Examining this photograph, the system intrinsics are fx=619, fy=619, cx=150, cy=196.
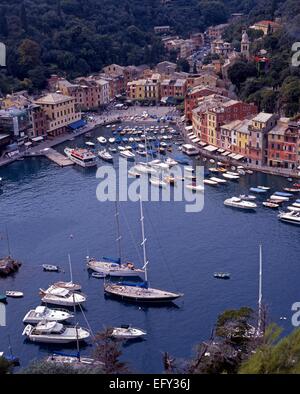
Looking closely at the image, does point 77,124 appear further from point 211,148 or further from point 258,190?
point 258,190

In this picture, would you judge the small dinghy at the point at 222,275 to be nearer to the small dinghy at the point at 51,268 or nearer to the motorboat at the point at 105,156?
the small dinghy at the point at 51,268

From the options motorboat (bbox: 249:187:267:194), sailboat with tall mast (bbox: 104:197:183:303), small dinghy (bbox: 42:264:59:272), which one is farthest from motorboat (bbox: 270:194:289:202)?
small dinghy (bbox: 42:264:59:272)

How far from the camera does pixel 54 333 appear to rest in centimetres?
1197

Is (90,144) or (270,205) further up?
(90,144)

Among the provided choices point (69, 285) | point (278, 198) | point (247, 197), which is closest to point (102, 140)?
point (247, 197)

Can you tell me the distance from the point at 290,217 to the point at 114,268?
5.37m

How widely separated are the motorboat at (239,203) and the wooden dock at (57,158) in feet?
23.5

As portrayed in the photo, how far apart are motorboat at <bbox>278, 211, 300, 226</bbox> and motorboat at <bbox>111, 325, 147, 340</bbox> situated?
21.2 feet

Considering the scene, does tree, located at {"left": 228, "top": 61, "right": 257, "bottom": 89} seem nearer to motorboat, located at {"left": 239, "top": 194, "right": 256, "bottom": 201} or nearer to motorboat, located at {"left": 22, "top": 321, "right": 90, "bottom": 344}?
motorboat, located at {"left": 239, "top": 194, "right": 256, "bottom": 201}

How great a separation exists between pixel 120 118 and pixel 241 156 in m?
8.97

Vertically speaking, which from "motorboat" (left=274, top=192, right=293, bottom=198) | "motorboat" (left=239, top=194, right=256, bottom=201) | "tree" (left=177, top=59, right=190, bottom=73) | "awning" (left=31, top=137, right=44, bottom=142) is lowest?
"motorboat" (left=239, top=194, right=256, bottom=201)

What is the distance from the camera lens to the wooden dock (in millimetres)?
23000

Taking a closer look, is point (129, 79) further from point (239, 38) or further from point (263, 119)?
point (263, 119)

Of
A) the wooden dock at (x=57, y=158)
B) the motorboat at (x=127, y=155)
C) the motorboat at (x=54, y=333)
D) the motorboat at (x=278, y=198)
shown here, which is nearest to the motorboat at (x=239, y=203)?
the motorboat at (x=278, y=198)
